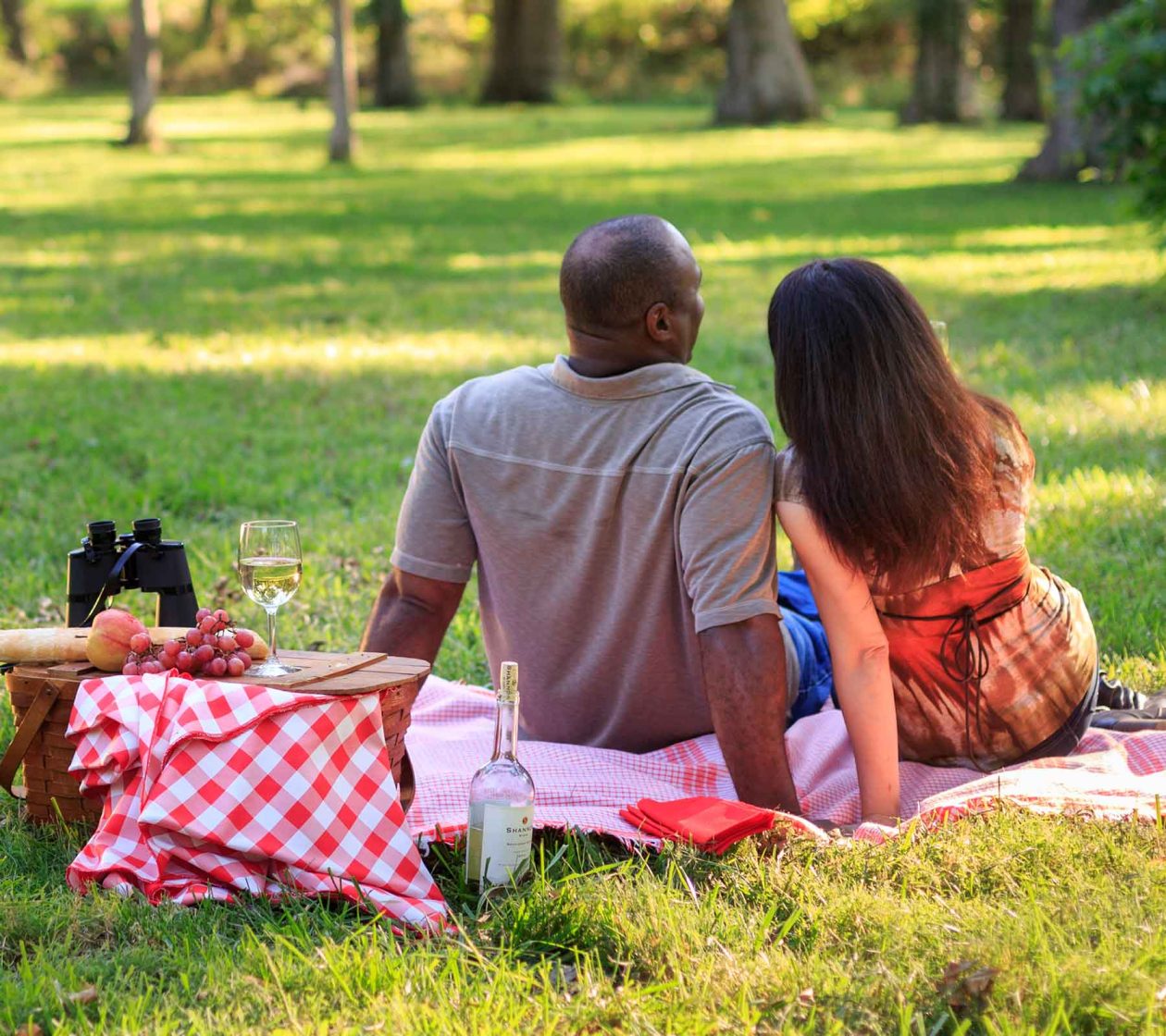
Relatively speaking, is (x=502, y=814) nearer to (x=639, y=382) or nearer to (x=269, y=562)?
(x=269, y=562)

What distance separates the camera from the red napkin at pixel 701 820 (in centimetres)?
314

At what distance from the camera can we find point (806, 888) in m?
3.00

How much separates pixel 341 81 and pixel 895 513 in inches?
782

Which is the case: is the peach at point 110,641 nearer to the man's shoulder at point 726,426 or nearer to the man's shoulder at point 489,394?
the man's shoulder at point 489,394

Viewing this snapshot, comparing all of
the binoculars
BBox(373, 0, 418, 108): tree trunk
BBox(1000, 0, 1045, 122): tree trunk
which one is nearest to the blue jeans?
the binoculars

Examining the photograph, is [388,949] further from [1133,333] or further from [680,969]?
[1133,333]

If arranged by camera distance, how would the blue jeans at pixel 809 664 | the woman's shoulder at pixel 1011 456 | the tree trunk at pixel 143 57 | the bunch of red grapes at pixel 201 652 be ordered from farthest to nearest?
the tree trunk at pixel 143 57, the blue jeans at pixel 809 664, the woman's shoulder at pixel 1011 456, the bunch of red grapes at pixel 201 652

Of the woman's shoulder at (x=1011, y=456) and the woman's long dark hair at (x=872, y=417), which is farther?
the woman's shoulder at (x=1011, y=456)

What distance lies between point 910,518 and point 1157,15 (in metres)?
8.29

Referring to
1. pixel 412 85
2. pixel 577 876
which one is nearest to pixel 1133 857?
pixel 577 876

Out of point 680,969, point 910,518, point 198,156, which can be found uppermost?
point 198,156

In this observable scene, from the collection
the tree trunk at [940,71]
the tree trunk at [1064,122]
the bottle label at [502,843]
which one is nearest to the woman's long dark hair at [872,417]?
the bottle label at [502,843]

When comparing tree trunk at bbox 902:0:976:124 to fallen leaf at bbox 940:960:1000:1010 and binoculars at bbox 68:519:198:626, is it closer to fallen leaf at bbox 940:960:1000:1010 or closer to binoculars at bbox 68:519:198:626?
binoculars at bbox 68:519:198:626

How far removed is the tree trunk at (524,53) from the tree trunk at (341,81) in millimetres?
14669
